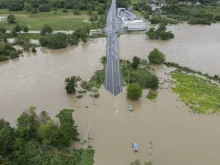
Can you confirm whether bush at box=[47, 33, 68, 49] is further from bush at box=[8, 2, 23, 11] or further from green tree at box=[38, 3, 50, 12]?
bush at box=[8, 2, 23, 11]

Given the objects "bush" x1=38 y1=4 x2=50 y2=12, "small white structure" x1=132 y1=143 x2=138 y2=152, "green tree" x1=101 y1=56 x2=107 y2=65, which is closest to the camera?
"small white structure" x1=132 y1=143 x2=138 y2=152

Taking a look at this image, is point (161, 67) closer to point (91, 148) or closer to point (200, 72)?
point (200, 72)

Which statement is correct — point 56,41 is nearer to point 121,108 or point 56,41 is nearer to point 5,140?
point 121,108

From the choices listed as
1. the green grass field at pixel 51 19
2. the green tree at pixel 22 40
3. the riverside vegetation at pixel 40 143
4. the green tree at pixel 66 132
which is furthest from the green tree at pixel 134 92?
the green grass field at pixel 51 19

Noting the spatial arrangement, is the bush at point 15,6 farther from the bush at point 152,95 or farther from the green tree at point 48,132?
the green tree at point 48,132

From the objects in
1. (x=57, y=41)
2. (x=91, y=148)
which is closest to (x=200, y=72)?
(x=91, y=148)

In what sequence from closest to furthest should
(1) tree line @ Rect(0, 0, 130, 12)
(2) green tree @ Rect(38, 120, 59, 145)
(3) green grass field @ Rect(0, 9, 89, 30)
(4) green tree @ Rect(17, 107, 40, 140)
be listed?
(2) green tree @ Rect(38, 120, 59, 145), (4) green tree @ Rect(17, 107, 40, 140), (3) green grass field @ Rect(0, 9, 89, 30), (1) tree line @ Rect(0, 0, 130, 12)

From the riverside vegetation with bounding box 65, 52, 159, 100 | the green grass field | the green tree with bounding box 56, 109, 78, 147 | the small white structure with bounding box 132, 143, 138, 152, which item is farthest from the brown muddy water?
the green grass field
